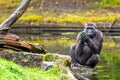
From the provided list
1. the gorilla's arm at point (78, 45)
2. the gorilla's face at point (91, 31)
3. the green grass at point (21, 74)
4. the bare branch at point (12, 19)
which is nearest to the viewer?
the green grass at point (21, 74)

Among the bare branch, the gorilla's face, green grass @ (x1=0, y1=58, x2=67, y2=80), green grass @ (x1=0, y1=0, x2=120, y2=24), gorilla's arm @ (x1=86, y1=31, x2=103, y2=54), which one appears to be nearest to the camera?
green grass @ (x1=0, y1=58, x2=67, y2=80)

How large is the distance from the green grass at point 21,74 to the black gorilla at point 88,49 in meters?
5.72

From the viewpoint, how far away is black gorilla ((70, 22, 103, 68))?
1659 cm

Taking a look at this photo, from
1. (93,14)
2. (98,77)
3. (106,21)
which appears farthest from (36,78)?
(93,14)

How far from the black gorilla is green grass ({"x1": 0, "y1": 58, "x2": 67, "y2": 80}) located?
5.72m

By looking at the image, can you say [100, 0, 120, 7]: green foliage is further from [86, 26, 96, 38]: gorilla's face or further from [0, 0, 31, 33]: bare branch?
[0, 0, 31, 33]: bare branch

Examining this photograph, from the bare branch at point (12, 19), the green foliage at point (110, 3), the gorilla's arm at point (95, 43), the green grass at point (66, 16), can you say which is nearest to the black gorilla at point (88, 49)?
the gorilla's arm at point (95, 43)

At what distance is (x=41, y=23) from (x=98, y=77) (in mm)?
24826

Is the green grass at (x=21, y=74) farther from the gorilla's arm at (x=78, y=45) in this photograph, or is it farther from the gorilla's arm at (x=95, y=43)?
the gorilla's arm at (x=95, y=43)

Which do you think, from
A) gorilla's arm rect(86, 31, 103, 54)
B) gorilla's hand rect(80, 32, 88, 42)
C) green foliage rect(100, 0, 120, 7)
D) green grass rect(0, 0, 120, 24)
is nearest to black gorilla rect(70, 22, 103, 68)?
gorilla's arm rect(86, 31, 103, 54)

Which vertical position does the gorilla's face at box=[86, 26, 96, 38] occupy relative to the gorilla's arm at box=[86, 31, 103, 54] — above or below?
above

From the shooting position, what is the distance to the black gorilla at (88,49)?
16594 mm

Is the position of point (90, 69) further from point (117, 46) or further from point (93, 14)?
point (93, 14)

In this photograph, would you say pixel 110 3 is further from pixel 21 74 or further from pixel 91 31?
pixel 21 74
